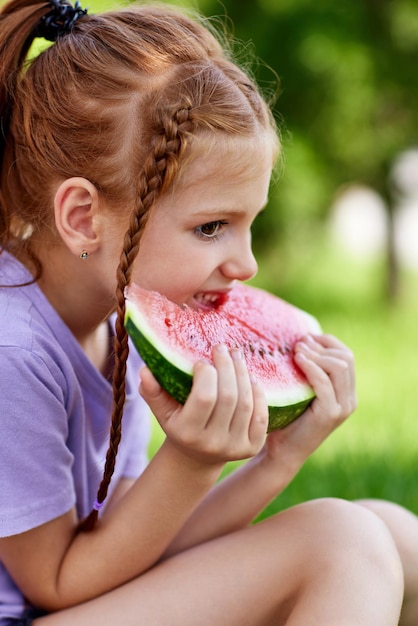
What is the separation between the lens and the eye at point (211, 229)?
5.84 ft

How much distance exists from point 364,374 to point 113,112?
3574 mm

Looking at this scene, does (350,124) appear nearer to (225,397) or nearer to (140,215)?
(140,215)

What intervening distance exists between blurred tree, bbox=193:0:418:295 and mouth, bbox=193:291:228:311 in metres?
4.88

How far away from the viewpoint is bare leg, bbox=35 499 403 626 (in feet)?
5.45

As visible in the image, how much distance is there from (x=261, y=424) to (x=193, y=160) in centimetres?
56

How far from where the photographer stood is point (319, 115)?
294 inches

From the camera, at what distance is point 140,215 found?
1598 millimetres

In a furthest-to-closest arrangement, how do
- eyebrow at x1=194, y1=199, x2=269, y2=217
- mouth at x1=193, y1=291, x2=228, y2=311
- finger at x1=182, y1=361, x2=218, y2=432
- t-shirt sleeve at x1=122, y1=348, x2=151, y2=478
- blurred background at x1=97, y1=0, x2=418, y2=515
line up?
blurred background at x1=97, y1=0, x2=418, y2=515 < t-shirt sleeve at x1=122, y1=348, x2=151, y2=478 < mouth at x1=193, y1=291, x2=228, y2=311 < eyebrow at x1=194, y1=199, x2=269, y2=217 < finger at x1=182, y1=361, x2=218, y2=432

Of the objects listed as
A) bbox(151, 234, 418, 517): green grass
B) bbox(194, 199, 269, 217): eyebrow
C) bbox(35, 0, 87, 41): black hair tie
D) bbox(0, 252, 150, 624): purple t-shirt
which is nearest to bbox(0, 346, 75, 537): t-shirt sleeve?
bbox(0, 252, 150, 624): purple t-shirt

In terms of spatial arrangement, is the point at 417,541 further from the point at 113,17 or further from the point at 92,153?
the point at 113,17

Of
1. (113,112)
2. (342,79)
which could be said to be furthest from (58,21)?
(342,79)

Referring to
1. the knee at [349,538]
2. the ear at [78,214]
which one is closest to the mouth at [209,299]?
the ear at [78,214]

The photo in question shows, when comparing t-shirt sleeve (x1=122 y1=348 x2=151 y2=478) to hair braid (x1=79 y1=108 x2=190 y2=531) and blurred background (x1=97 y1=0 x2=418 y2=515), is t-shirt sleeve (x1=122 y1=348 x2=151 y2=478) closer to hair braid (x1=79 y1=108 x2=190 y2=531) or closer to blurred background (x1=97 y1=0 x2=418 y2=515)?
hair braid (x1=79 y1=108 x2=190 y2=531)

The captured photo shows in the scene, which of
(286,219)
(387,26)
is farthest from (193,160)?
(286,219)
